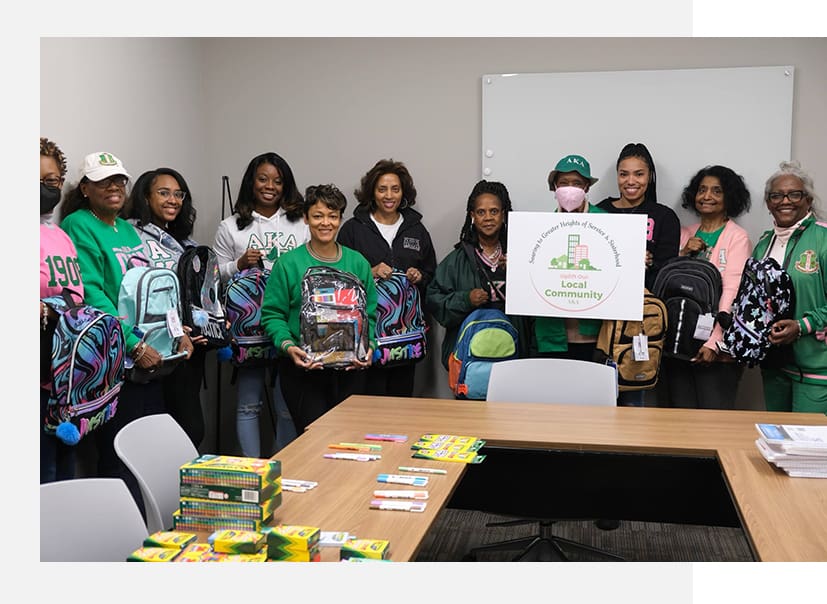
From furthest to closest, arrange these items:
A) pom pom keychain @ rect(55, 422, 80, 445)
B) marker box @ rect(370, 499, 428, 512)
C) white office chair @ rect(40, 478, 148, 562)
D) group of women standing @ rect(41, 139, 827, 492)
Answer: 1. group of women standing @ rect(41, 139, 827, 492)
2. pom pom keychain @ rect(55, 422, 80, 445)
3. marker box @ rect(370, 499, 428, 512)
4. white office chair @ rect(40, 478, 148, 562)

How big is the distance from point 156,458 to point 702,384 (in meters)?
2.80

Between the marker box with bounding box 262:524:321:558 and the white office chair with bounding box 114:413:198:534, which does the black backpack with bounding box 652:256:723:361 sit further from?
the marker box with bounding box 262:524:321:558

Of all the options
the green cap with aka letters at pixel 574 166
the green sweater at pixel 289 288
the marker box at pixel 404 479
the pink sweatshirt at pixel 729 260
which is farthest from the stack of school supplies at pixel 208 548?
the green cap with aka letters at pixel 574 166

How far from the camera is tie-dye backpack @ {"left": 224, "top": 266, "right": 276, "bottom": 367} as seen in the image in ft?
13.7

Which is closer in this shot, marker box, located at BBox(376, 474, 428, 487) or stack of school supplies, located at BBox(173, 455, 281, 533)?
stack of school supplies, located at BBox(173, 455, 281, 533)

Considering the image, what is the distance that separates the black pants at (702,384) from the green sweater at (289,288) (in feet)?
5.27

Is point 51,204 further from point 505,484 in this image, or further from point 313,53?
point 313,53

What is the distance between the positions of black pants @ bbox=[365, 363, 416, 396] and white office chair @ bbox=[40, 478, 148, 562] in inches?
96.4

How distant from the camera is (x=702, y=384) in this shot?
4133 mm

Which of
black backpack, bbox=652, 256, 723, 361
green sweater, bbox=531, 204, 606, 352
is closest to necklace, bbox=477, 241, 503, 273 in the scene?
green sweater, bbox=531, 204, 606, 352

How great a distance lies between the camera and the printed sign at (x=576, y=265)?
3.84 meters

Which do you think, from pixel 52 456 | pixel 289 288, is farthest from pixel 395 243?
pixel 52 456

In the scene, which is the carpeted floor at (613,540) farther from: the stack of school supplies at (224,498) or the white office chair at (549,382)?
the stack of school supplies at (224,498)

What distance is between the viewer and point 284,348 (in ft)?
12.0
